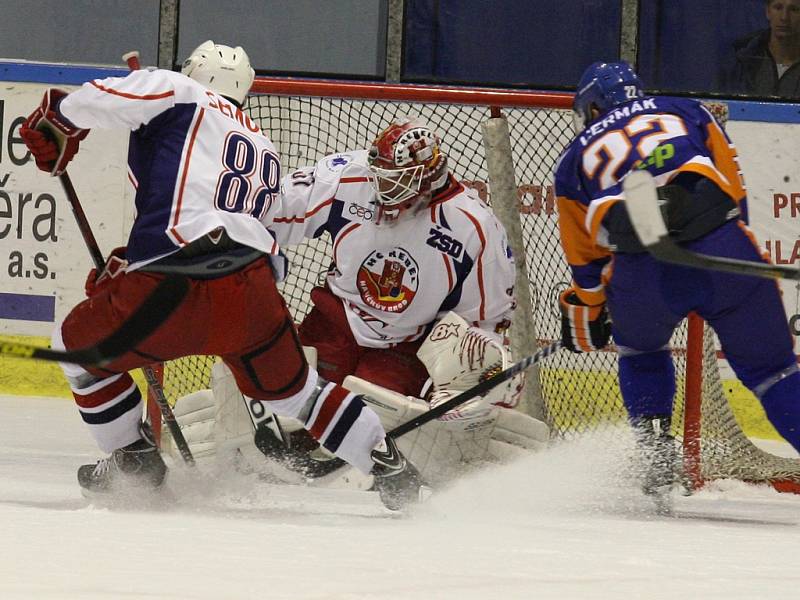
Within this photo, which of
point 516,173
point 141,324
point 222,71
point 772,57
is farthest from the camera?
point 772,57

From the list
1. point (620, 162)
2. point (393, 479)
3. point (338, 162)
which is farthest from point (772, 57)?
point (393, 479)

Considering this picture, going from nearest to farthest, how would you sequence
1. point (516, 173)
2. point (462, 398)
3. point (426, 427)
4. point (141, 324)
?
point (141, 324)
point (462, 398)
point (426, 427)
point (516, 173)

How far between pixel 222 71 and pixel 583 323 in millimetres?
1015

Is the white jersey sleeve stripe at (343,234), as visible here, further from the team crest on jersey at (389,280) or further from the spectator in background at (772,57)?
the spectator in background at (772,57)

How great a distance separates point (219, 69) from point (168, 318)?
0.64 metres

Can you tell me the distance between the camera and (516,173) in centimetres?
432

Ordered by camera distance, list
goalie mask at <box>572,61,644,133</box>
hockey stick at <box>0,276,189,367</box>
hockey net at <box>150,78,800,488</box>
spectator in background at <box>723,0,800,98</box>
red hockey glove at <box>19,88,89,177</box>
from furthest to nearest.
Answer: spectator in background at <box>723,0,800,98</box> → hockey net at <box>150,78,800,488</box> → goalie mask at <box>572,61,644,133</box> → red hockey glove at <box>19,88,89,177</box> → hockey stick at <box>0,276,189,367</box>

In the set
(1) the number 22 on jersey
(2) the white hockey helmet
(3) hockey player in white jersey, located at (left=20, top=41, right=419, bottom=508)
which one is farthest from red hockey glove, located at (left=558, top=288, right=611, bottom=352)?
(2) the white hockey helmet

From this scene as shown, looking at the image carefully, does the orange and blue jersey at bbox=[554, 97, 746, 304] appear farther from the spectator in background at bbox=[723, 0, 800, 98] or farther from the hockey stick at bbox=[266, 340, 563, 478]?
the spectator in background at bbox=[723, 0, 800, 98]

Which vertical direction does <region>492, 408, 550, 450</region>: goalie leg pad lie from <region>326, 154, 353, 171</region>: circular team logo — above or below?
below

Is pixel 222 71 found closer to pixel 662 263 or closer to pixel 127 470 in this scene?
pixel 127 470

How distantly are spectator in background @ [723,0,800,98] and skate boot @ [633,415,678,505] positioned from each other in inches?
94.2

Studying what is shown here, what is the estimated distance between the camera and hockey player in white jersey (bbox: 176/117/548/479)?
3467 mm

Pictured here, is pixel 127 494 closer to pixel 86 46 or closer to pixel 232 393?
pixel 232 393
